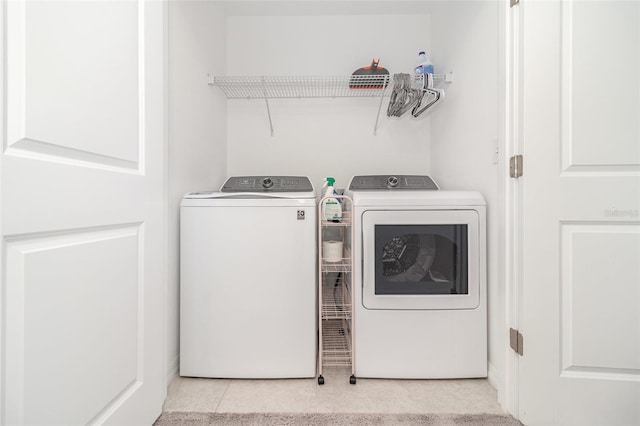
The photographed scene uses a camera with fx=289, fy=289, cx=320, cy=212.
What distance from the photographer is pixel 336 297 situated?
2.09 metres

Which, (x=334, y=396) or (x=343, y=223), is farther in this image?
(x=343, y=223)

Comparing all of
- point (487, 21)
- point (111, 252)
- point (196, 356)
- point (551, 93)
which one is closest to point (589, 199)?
point (551, 93)

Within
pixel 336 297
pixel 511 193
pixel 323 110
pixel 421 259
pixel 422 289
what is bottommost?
pixel 336 297

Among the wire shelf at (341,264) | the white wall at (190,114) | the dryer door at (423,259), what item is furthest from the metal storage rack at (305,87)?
the wire shelf at (341,264)

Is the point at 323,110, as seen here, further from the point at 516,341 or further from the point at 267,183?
the point at 516,341

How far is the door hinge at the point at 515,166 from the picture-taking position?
122 cm

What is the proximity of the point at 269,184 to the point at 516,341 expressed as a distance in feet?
4.98

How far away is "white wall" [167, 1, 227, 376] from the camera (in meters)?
1.46

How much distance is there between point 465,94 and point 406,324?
136 cm

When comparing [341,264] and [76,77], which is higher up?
[76,77]

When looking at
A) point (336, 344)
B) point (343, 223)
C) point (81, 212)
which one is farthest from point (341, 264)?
point (81, 212)

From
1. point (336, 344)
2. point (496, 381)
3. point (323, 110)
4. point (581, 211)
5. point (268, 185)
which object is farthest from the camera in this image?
point (323, 110)

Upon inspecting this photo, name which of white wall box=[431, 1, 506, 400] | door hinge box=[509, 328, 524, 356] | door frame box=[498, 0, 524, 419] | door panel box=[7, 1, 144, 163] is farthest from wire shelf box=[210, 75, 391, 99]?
door hinge box=[509, 328, 524, 356]

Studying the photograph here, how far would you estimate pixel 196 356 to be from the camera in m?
1.46
